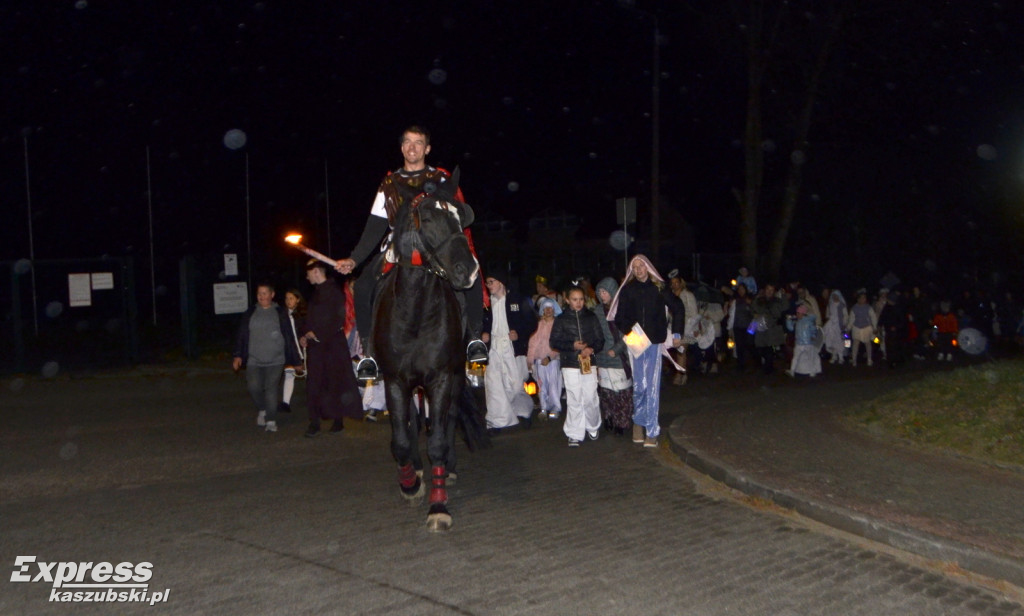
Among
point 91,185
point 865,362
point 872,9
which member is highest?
point 872,9

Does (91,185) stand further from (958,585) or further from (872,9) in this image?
(958,585)

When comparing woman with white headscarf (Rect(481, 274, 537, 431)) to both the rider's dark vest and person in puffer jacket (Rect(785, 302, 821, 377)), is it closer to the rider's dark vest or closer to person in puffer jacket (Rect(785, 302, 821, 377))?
the rider's dark vest

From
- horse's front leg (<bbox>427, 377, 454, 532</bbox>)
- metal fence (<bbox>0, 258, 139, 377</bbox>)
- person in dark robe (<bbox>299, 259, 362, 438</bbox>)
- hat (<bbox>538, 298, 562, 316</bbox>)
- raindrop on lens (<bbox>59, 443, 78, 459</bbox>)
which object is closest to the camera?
horse's front leg (<bbox>427, 377, 454, 532</bbox>)


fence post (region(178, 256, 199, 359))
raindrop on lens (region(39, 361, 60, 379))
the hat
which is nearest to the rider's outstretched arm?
the hat

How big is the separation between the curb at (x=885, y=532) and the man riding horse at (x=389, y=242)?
2452mm

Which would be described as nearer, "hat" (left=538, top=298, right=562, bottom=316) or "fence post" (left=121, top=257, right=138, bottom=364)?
"hat" (left=538, top=298, right=562, bottom=316)

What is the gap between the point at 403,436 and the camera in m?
8.17

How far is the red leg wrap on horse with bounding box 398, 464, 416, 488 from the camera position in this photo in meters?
8.20

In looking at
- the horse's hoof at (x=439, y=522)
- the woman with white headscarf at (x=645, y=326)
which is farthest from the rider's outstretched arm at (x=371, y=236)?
the woman with white headscarf at (x=645, y=326)

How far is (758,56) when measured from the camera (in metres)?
28.1

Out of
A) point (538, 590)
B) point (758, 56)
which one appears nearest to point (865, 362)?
point (758, 56)

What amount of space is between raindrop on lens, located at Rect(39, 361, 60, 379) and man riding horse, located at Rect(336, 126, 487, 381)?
13.3m

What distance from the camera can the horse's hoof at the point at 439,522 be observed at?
732 cm

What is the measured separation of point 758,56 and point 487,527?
23.2 meters
